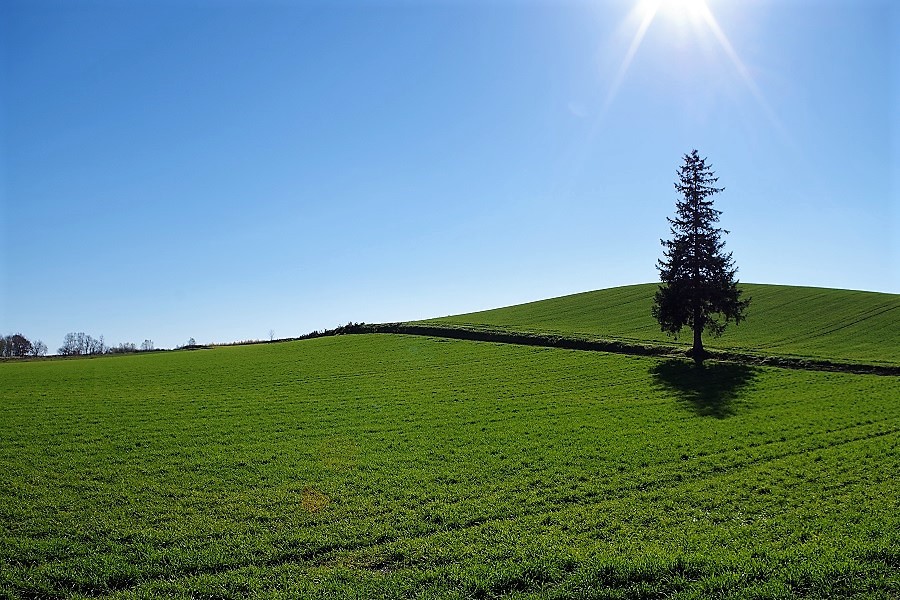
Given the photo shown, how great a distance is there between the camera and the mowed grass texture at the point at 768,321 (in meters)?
48.3

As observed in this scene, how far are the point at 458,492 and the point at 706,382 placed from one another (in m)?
27.3

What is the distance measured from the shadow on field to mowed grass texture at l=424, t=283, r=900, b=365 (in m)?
7.23

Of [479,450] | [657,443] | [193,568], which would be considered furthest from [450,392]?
[193,568]

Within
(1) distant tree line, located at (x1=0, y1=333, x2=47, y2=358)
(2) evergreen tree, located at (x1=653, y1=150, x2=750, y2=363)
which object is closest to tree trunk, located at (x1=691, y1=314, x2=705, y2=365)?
(2) evergreen tree, located at (x1=653, y1=150, x2=750, y2=363)

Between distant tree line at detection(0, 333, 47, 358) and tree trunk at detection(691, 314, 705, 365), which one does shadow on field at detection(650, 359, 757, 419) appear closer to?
tree trunk at detection(691, 314, 705, 365)

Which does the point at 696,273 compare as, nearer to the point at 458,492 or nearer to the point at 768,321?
the point at 768,321

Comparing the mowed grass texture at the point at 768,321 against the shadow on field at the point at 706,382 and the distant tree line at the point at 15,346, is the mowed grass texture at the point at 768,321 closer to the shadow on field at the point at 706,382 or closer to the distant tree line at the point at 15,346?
the shadow on field at the point at 706,382

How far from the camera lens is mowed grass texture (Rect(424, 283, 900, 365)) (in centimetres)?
4831

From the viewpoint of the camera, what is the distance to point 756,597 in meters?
10.3

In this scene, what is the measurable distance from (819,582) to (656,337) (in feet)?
150

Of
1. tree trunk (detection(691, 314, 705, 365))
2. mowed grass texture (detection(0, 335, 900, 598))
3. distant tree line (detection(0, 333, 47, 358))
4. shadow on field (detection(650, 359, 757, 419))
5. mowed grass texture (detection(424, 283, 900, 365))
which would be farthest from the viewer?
distant tree line (detection(0, 333, 47, 358))

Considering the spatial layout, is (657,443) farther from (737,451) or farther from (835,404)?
(835,404)

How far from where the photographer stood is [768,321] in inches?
2408

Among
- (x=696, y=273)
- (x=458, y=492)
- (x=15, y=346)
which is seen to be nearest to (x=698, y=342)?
(x=696, y=273)
